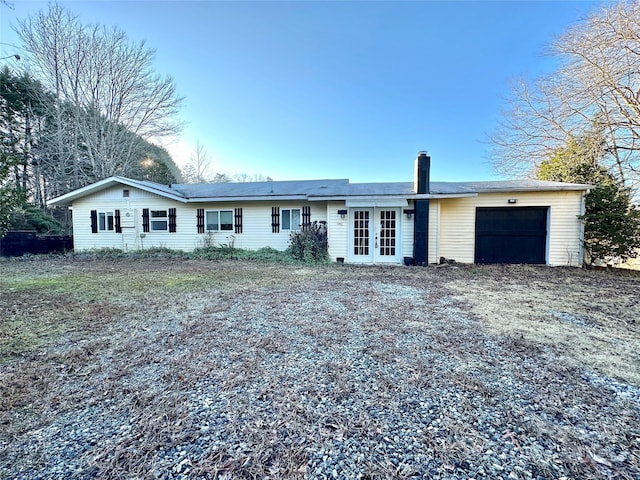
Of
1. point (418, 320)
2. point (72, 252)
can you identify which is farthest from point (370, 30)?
point (72, 252)

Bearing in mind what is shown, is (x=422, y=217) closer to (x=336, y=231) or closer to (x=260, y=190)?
(x=336, y=231)

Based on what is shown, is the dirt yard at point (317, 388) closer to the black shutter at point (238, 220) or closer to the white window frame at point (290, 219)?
the white window frame at point (290, 219)

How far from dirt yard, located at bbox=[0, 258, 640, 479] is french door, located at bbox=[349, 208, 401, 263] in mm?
4860

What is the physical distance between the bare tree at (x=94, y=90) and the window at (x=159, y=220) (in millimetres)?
8561

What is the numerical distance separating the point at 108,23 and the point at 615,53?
79.3ft

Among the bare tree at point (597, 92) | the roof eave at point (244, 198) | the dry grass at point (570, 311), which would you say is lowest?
the dry grass at point (570, 311)

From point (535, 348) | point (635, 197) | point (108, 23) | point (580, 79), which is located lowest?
point (535, 348)

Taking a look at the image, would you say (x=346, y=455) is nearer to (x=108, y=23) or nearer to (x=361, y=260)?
(x=361, y=260)

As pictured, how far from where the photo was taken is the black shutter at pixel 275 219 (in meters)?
11.3

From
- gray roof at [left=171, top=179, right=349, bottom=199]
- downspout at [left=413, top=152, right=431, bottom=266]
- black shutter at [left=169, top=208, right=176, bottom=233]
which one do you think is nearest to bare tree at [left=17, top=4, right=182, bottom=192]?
gray roof at [left=171, top=179, right=349, bottom=199]

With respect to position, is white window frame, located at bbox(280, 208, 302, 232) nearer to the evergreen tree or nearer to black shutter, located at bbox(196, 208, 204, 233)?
black shutter, located at bbox(196, 208, 204, 233)

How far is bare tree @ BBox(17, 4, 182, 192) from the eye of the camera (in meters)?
15.8

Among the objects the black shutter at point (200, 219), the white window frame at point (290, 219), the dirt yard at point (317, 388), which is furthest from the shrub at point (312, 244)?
the dirt yard at point (317, 388)

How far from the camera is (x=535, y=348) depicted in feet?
10.2
